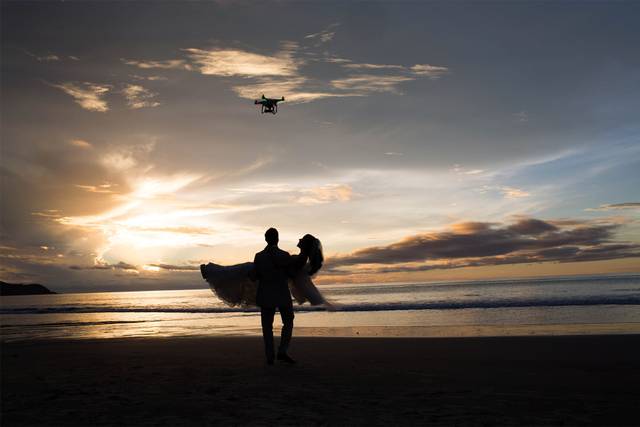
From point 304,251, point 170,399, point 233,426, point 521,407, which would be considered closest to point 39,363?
point 170,399

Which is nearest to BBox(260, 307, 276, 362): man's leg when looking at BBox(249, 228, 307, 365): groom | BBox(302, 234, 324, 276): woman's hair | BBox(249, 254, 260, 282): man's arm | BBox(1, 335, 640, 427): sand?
BBox(249, 228, 307, 365): groom

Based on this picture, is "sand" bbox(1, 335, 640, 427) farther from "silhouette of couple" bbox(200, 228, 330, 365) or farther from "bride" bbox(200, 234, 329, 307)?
"bride" bbox(200, 234, 329, 307)

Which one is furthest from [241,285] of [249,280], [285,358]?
[285,358]

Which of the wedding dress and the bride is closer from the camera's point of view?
the bride

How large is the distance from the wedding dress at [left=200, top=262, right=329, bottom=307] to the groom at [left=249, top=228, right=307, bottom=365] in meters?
0.40

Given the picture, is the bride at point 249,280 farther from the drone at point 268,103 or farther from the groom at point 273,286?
the drone at point 268,103

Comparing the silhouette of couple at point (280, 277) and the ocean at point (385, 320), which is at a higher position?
the silhouette of couple at point (280, 277)

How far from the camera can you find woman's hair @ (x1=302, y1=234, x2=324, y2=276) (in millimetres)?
8961

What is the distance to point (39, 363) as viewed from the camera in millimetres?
10273

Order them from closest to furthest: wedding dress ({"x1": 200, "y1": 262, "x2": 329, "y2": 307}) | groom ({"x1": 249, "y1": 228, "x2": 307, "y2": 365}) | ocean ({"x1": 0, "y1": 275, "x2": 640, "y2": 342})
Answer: groom ({"x1": 249, "y1": 228, "x2": 307, "y2": 365}) → wedding dress ({"x1": 200, "y1": 262, "x2": 329, "y2": 307}) → ocean ({"x1": 0, "y1": 275, "x2": 640, "y2": 342})

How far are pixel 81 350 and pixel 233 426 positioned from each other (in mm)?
9340

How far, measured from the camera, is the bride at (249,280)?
9141 millimetres

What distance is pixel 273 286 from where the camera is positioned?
901cm

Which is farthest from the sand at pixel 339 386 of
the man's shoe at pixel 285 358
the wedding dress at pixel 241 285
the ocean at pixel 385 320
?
the ocean at pixel 385 320
